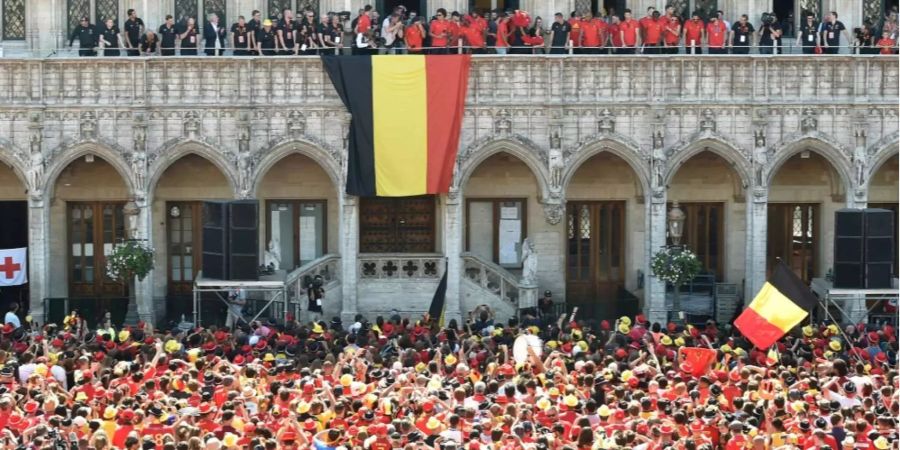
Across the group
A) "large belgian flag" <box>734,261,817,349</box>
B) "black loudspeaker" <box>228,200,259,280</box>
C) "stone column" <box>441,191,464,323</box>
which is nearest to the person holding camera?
"stone column" <box>441,191,464,323</box>

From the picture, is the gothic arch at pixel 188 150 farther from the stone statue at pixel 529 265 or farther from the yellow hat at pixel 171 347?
the yellow hat at pixel 171 347

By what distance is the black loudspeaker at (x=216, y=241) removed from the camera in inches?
1433

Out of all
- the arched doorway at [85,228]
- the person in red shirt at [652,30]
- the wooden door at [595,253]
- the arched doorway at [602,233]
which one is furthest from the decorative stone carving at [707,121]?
the arched doorway at [85,228]

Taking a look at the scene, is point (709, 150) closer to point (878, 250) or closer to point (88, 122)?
point (878, 250)

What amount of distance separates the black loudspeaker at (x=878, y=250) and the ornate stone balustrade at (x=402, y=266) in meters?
10.7

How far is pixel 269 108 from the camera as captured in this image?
136ft

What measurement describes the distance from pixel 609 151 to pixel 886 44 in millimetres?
6989

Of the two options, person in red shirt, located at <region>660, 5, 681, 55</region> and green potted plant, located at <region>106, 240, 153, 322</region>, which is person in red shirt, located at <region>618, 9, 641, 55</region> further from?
green potted plant, located at <region>106, 240, 153, 322</region>

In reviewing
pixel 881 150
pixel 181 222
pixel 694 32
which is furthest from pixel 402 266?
pixel 881 150

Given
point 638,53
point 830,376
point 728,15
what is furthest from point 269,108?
point 830,376

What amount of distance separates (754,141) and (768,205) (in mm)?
3539

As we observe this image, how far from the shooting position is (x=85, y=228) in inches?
1746

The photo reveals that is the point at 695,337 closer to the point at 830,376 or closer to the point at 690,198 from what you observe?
the point at 830,376

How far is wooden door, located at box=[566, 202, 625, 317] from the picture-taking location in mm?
44906
